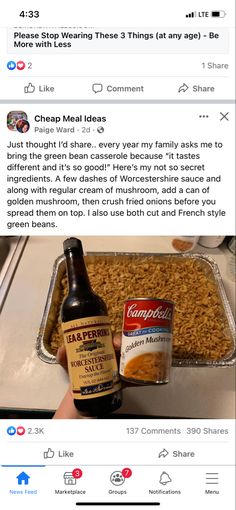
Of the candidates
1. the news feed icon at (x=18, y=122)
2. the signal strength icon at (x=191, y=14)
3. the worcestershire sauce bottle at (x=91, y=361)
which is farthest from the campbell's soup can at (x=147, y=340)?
the signal strength icon at (x=191, y=14)

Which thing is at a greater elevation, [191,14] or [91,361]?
[191,14]

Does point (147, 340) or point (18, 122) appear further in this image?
point (18, 122)

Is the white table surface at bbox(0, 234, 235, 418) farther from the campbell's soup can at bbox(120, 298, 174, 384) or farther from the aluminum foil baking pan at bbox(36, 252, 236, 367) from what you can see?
the campbell's soup can at bbox(120, 298, 174, 384)

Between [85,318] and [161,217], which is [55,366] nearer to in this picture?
[85,318]

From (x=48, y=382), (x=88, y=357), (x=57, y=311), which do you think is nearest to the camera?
(x=88, y=357)

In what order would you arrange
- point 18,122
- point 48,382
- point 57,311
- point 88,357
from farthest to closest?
point 57,311
point 48,382
point 18,122
point 88,357
